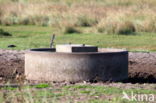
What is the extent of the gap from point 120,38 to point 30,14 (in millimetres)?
10959

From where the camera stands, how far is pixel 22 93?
9.74 metres

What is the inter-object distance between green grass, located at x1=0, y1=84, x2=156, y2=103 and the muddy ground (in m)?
3.07

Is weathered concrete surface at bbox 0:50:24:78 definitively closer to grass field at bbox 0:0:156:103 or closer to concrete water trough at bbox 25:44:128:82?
concrete water trough at bbox 25:44:128:82

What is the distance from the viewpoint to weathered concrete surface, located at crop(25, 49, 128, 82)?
13.9m

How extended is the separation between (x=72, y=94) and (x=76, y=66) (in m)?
2.67

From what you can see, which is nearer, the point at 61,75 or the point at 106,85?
the point at 106,85

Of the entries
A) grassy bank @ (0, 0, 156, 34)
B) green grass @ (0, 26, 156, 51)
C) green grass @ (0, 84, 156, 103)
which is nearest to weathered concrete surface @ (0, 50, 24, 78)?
green grass @ (0, 26, 156, 51)

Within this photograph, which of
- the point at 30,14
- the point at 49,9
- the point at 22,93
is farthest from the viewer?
the point at 49,9

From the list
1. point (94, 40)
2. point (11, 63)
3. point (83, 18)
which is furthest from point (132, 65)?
point (83, 18)

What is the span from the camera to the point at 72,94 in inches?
444

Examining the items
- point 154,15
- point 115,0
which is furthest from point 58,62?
point 115,0

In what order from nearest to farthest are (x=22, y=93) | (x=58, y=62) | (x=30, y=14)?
(x=22, y=93) → (x=58, y=62) → (x=30, y=14)

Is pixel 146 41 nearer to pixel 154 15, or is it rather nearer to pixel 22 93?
pixel 154 15

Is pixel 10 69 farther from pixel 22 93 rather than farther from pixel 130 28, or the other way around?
pixel 130 28
